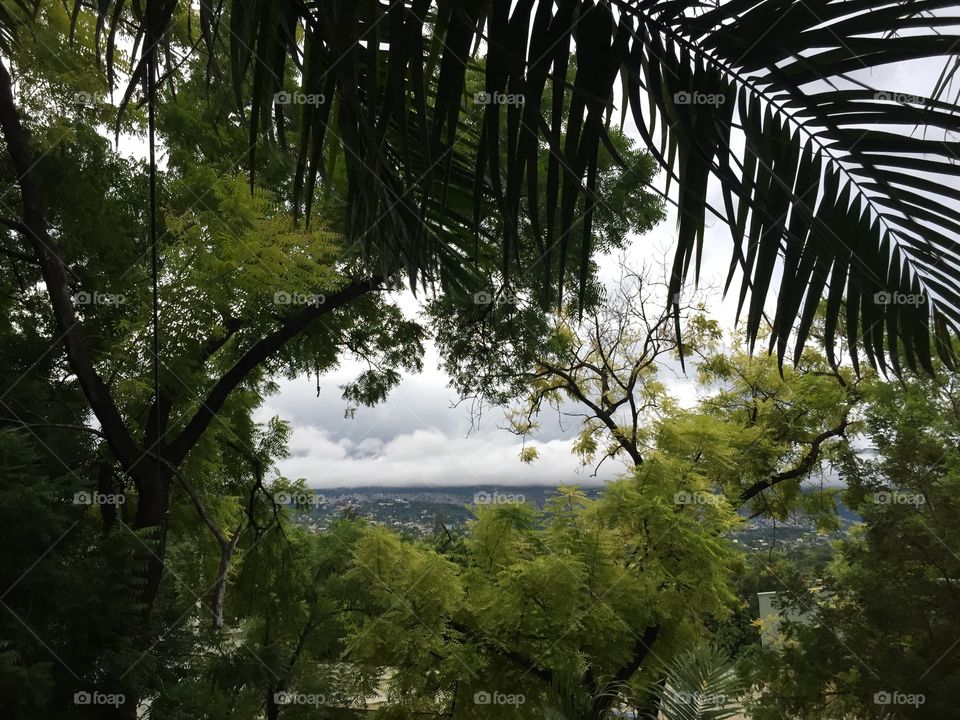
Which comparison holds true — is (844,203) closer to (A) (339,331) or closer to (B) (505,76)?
(B) (505,76)

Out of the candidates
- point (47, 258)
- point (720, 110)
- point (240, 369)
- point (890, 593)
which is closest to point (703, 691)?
point (720, 110)

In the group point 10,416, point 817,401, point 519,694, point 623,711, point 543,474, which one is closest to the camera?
point 10,416

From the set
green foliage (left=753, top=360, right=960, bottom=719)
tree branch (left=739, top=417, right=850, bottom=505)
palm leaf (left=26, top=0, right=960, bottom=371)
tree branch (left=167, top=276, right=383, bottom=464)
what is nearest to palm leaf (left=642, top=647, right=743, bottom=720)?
palm leaf (left=26, top=0, right=960, bottom=371)

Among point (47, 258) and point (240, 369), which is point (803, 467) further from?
point (47, 258)

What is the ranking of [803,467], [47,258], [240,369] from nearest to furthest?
1. [47,258]
2. [240,369]
3. [803,467]

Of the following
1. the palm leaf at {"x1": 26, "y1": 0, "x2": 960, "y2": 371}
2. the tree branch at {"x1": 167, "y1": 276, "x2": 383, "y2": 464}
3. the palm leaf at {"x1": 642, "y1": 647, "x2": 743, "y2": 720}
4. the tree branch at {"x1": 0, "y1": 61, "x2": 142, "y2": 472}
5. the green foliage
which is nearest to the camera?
the palm leaf at {"x1": 26, "y1": 0, "x2": 960, "y2": 371}

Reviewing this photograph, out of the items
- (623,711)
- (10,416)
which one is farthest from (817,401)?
(10,416)

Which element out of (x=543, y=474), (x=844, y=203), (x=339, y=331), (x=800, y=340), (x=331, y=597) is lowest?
(x=331, y=597)

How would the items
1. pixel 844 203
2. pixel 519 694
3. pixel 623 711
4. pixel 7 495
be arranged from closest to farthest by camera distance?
pixel 844 203 → pixel 7 495 → pixel 623 711 → pixel 519 694

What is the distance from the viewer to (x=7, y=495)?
2.97 m

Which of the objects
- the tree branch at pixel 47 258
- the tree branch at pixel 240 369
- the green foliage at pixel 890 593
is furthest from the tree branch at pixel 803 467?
the tree branch at pixel 47 258

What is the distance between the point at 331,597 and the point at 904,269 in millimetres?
6365

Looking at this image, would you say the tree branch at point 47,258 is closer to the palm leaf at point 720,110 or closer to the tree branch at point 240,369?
the tree branch at point 240,369

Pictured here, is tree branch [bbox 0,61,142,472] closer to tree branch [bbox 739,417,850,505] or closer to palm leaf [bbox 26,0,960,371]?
palm leaf [bbox 26,0,960,371]
